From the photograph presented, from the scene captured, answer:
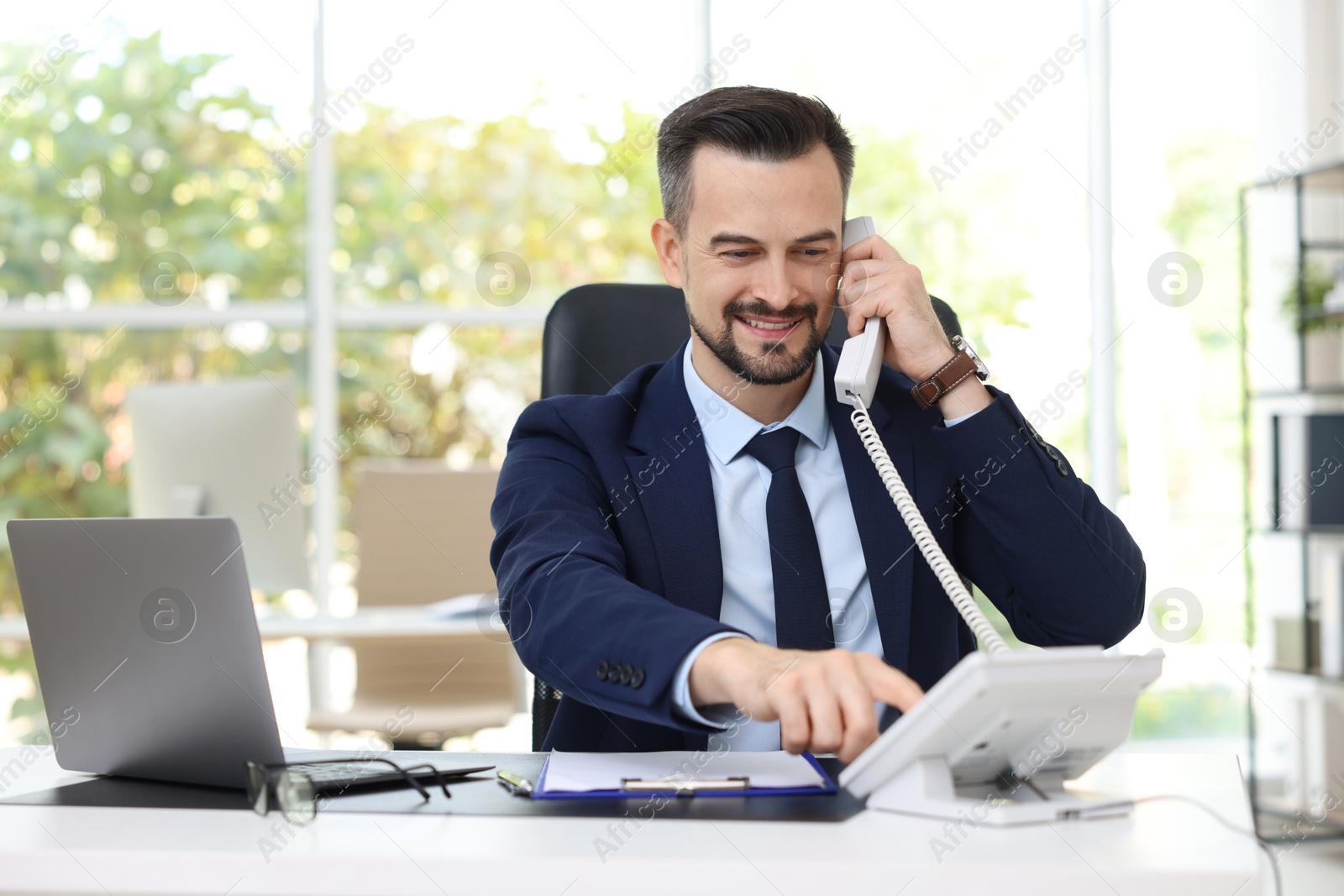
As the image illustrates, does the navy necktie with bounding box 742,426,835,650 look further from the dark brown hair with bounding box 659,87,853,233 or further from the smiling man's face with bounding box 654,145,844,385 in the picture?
the dark brown hair with bounding box 659,87,853,233

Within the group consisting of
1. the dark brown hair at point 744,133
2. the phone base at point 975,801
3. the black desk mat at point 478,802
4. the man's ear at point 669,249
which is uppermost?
the dark brown hair at point 744,133

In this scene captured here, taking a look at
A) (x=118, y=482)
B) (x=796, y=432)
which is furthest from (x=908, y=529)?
(x=118, y=482)

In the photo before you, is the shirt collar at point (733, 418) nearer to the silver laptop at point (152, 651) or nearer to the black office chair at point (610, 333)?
the black office chair at point (610, 333)

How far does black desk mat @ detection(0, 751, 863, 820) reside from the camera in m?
0.94

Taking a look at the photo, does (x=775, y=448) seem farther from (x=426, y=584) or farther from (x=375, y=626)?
(x=426, y=584)

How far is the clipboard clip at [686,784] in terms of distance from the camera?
1.00 meters

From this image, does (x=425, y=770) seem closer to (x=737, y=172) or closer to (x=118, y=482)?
(x=737, y=172)

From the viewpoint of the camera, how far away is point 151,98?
12.4 feet

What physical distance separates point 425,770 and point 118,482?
10.5 feet

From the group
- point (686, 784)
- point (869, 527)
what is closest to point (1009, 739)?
point (686, 784)

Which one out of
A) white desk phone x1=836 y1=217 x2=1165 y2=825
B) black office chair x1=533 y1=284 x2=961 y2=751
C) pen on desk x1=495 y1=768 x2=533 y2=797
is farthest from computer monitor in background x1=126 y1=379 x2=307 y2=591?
white desk phone x1=836 y1=217 x2=1165 y2=825

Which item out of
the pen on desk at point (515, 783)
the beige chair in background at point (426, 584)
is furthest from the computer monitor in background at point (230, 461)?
the pen on desk at point (515, 783)

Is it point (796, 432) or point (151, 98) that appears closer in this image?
point (796, 432)

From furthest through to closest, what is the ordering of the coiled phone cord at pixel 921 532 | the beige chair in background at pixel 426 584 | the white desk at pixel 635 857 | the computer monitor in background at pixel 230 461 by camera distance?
the beige chair in background at pixel 426 584 < the computer monitor in background at pixel 230 461 < the coiled phone cord at pixel 921 532 < the white desk at pixel 635 857
